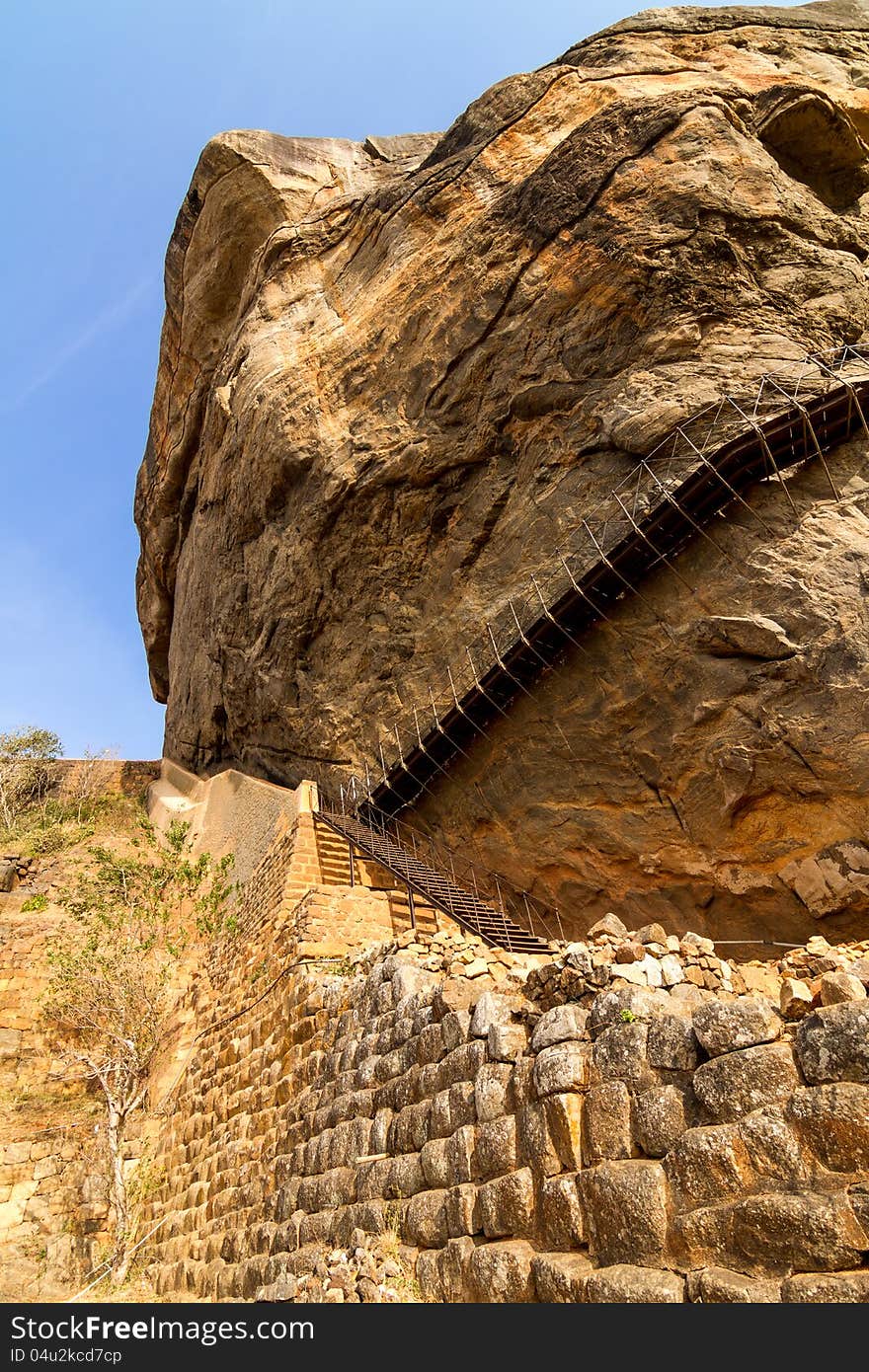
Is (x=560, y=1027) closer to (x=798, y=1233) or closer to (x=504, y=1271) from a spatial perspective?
(x=504, y=1271)

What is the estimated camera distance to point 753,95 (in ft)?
38.9

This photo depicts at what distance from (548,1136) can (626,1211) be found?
619mm

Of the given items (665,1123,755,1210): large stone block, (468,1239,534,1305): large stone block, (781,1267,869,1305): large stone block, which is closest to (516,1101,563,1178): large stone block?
(468,1239,534,1305): large stone block

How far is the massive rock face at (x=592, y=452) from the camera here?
344 inches

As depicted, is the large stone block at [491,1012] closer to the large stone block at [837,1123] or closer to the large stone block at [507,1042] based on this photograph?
the large stone block at [507,1042]

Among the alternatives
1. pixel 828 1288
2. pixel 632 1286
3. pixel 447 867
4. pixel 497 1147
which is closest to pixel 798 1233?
pixel 828 1288

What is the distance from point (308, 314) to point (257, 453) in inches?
114

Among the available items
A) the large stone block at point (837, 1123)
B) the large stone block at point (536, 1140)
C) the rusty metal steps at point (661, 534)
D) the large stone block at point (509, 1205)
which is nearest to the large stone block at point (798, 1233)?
the large stone block at point (837, 1123)

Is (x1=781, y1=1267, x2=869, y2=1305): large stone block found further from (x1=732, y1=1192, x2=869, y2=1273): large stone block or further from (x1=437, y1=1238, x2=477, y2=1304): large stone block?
(x1=437, y1=1238, x2=477, y2=1304): large stone block

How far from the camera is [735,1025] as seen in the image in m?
3.21

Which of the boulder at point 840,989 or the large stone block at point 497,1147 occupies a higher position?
the boulder at point 840,989

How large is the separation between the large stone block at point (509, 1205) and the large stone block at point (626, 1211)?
0.41 m

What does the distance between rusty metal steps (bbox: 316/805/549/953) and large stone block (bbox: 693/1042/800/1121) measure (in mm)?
5820
